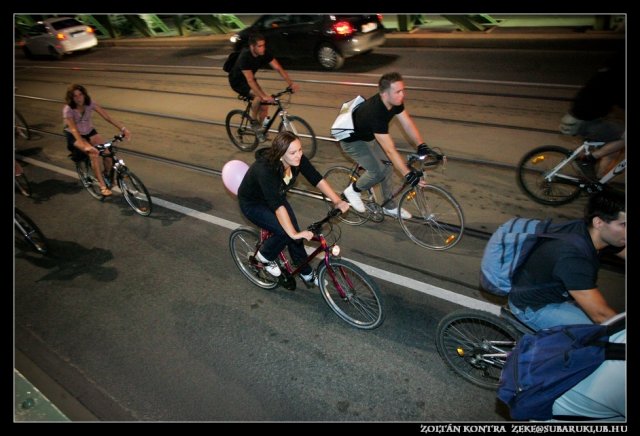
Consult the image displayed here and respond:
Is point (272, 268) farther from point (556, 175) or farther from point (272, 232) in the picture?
point (556, 175)

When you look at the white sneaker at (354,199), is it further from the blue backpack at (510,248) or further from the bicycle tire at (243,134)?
the bicycle tire at (243,134)

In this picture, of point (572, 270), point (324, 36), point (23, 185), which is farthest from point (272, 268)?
point (324, 36)

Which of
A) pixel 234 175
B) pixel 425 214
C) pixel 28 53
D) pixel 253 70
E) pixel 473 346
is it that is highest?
pixel 28 53

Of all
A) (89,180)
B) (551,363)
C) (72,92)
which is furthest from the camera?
(89,180)

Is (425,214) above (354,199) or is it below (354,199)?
below

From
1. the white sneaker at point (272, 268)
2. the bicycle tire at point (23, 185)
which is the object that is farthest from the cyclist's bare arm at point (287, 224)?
the bicycle tire at point (23, 185)

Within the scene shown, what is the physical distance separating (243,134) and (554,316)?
6654 millimetres

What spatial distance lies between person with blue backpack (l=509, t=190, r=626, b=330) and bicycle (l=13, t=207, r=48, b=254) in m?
5.96

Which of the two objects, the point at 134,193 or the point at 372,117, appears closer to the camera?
the point at 372,117

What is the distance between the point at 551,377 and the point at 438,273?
Answer: 2.22m

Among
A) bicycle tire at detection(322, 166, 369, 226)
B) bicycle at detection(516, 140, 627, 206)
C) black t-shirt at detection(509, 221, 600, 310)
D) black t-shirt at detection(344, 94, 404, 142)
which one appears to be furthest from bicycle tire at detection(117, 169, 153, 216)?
bicycle at detection(516, 140, 627, 206)

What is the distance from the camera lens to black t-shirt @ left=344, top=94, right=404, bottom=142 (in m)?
4.30

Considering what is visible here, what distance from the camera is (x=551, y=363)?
230 cm

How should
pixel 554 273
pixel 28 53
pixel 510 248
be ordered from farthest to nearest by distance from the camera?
pixel 28 53
pixel 510 248
pixel 554 273
